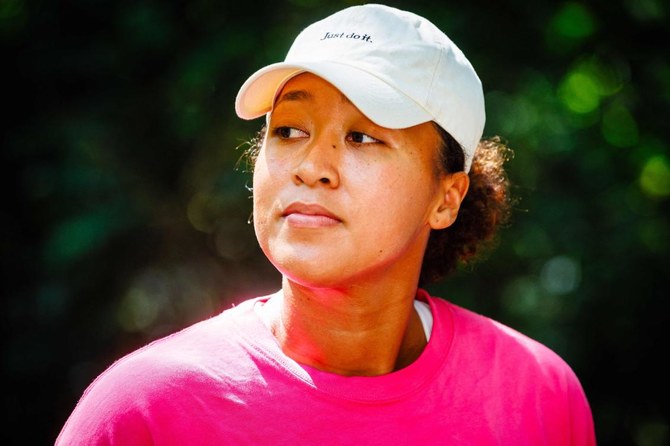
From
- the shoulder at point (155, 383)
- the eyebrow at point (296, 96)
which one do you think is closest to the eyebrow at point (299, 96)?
the eyebrow at point (296, 96)

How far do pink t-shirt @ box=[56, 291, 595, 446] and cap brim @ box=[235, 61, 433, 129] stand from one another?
20.5 inches

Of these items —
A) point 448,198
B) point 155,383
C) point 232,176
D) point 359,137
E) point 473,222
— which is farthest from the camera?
point 232,176

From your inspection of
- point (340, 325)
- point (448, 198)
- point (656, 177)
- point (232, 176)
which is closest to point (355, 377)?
point (340, 325)

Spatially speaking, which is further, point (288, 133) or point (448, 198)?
point (448, 198)

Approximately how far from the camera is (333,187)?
6.21ft

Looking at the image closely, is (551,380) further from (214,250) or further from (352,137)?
(214,250)

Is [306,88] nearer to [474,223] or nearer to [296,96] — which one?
[296,96]

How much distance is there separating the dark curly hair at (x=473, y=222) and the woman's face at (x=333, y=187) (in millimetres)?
454

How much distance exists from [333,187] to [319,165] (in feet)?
0.18

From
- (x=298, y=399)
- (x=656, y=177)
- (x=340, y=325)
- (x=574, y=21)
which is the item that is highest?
(x=574, y=21)

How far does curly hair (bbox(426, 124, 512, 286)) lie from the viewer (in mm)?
2492

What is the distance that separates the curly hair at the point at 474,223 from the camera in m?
2.49

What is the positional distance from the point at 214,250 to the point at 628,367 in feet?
5.07

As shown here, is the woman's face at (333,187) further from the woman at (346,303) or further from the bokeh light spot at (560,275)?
the bokeh light spot at (560,275)
